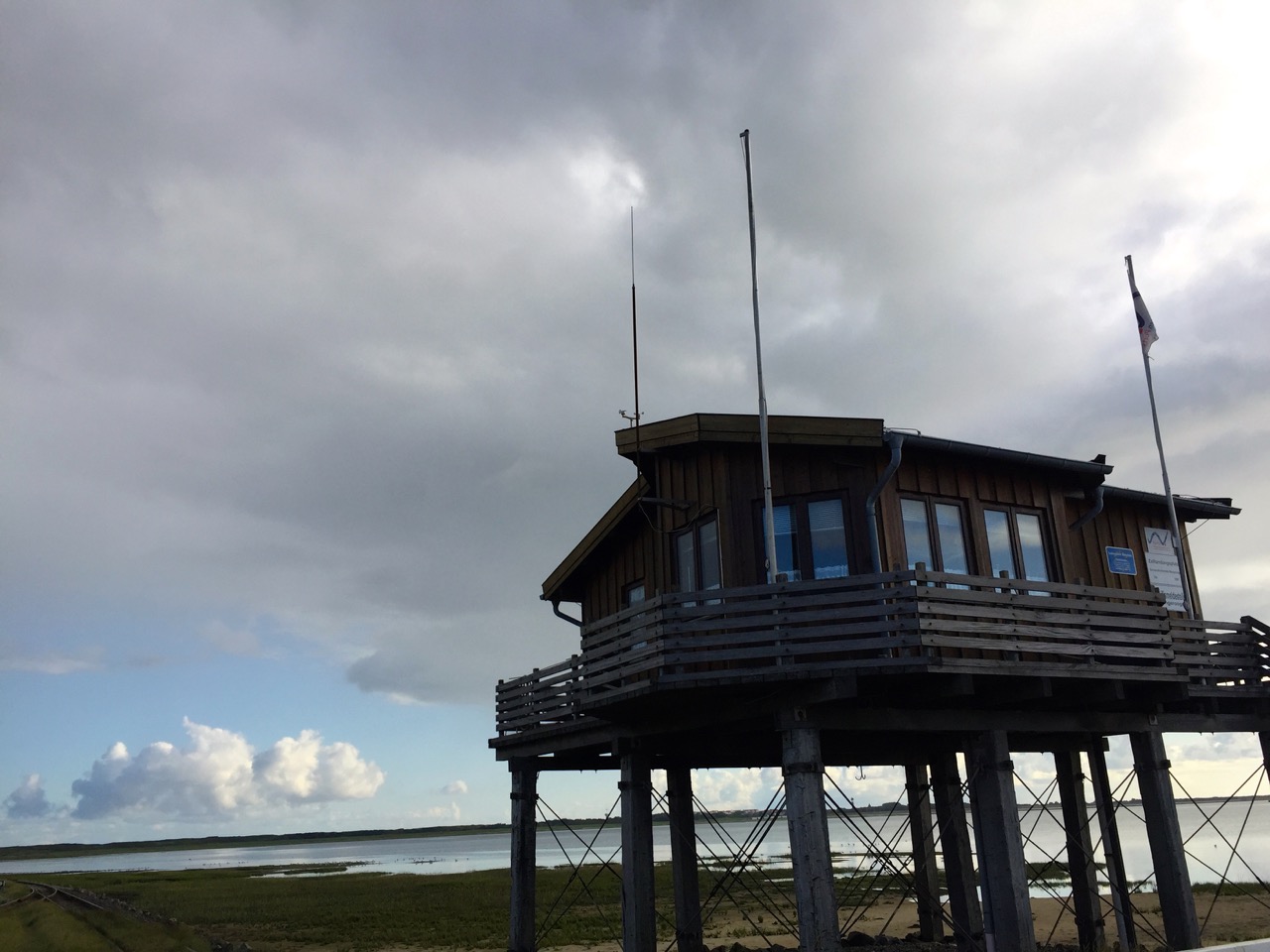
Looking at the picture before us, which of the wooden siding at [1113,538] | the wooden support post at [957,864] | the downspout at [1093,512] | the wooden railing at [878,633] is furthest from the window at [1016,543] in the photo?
the wooden support post at [957,864]

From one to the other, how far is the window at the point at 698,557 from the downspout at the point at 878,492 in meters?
2.43

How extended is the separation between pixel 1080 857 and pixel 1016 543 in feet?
24.2

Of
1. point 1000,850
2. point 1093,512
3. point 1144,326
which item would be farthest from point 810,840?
point 1144,326

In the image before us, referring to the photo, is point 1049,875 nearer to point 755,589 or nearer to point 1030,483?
point 1030,483

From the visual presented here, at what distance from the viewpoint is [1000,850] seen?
14242 mm

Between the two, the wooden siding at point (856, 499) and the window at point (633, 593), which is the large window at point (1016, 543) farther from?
the window at point (633, 593)

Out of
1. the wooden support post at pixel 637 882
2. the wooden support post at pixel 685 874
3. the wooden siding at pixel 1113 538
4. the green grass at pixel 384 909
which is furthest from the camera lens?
the green grass at pixel 384 909

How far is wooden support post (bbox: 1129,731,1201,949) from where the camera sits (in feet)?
52.3

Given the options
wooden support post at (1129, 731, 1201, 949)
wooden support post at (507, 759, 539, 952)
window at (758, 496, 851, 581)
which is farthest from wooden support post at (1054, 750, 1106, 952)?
wooden support post at (507, 759, 539, 952)

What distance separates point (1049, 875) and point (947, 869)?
1733 inches

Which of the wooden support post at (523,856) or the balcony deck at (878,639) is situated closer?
the balcony deck at (878,639)

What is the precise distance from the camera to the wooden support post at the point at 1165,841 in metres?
15.9

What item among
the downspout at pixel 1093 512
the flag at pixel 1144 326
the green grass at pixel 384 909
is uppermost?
the flag at pixel 1144 326

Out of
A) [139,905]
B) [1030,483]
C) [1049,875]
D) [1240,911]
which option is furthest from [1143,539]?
[139,905]
